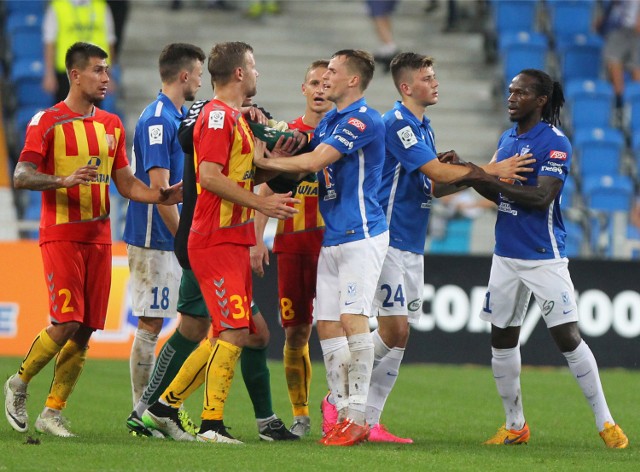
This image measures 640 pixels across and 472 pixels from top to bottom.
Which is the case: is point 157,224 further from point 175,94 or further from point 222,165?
point 222,165

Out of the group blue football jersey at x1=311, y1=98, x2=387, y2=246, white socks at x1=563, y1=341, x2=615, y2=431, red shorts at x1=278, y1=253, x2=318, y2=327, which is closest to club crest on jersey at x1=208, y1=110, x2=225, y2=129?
blue football jersey at x1=311, y1=98, x2=387, y2=246

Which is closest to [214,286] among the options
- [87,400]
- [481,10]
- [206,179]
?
[206,179]

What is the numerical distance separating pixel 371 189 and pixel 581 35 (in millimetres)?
13252

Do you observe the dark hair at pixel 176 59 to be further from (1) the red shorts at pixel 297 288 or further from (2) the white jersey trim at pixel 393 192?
(2) the white jersey trim at pixel 393 192

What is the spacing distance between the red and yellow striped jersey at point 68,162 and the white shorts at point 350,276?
5.09ft

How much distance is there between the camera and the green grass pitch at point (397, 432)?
6.88m

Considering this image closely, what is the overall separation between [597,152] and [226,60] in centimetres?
1147

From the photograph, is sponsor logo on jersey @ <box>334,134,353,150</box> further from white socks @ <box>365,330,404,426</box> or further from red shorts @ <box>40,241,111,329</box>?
red shorts @ <box>40,241,111,329</box>

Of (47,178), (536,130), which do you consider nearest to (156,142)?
(47,178)

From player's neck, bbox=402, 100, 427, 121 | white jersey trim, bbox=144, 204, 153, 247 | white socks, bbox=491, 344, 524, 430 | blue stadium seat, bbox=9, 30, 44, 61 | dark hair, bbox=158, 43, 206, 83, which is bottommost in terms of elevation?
white socks, bbox=491, 344, 524, 430

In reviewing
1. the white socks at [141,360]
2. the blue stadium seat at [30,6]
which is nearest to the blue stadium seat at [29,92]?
the blue stadium seat at [30,6]

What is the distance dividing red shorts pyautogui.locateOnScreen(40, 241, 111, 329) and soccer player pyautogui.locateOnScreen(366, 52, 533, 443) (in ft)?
6.25

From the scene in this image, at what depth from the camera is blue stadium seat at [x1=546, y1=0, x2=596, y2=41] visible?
2031cm

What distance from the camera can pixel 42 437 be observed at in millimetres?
7871
